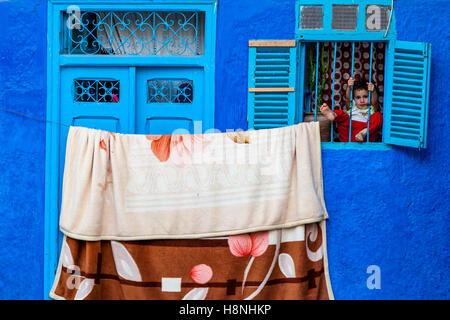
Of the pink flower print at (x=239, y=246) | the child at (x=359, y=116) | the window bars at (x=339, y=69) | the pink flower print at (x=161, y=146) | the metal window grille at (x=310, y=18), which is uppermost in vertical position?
the metal window grille at (x=310, y=18)

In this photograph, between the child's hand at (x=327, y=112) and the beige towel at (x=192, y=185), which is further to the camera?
the child's hand at (x=327, y=112)

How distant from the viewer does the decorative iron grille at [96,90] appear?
4129mm

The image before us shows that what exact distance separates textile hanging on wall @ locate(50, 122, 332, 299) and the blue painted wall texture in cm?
21

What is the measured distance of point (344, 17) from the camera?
3.95m

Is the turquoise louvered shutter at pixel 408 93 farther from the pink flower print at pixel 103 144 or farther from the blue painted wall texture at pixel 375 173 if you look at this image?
the pink flower print at pixel 103 144

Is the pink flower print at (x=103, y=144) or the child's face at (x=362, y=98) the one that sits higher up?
the child's face at (x=362, y=98)

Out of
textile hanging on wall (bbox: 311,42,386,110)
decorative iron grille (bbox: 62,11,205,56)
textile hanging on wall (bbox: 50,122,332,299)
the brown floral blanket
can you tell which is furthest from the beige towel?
textile hanging on wall (bbox: 311,42,386,110)

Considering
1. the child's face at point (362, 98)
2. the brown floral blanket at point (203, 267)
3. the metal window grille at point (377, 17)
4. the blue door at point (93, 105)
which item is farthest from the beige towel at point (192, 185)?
the metal window grille at point (377, 17)

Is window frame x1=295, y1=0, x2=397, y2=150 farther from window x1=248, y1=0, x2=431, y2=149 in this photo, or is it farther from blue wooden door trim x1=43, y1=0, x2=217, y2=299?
blue wooden door trim x1=43, y1=0, x2=217, y2=299

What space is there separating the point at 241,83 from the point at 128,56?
3.11ft

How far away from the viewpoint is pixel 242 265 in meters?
3.89

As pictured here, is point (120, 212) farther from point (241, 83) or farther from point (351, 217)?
point (351, 217)

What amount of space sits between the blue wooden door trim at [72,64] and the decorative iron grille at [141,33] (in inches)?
3.9

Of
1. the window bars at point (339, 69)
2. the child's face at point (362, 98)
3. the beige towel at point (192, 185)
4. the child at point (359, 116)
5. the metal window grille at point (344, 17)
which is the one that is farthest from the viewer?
the window bars at point (339, 69)
